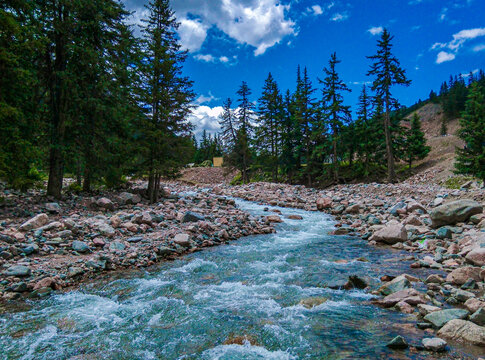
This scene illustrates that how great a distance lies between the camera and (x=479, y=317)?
3883 millimetres

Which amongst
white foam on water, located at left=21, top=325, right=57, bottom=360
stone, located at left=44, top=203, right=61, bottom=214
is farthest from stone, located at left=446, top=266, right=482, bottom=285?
stone, located at left=44, top=203, right=61, bottom=214

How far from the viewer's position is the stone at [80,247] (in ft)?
24.2

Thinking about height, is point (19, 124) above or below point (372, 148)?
below

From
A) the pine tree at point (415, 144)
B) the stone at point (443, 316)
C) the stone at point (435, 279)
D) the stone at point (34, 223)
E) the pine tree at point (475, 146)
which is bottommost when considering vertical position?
the stone at point (443, 316)

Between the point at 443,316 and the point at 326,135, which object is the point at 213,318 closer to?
the point at 443,316

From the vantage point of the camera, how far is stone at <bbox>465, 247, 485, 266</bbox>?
6055 millimetres

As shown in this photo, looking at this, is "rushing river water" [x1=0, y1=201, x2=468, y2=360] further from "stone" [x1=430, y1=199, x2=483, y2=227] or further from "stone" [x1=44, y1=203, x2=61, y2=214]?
"stone" [x1=44, y1=203, x2=61, y2=214]

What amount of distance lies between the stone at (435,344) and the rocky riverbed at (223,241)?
11 millimetres

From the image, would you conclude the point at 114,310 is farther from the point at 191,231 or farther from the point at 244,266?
the point at 191,231

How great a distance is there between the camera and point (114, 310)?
4934 mm

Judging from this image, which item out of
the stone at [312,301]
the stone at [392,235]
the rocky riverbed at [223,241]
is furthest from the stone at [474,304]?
the stone at [392,235]

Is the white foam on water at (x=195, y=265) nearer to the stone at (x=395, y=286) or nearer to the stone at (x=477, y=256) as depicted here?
the stone at (x=395, y=286)

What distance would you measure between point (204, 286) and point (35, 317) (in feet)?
10.2

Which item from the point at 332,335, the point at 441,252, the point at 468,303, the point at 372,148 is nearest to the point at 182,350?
the point at 332,335
